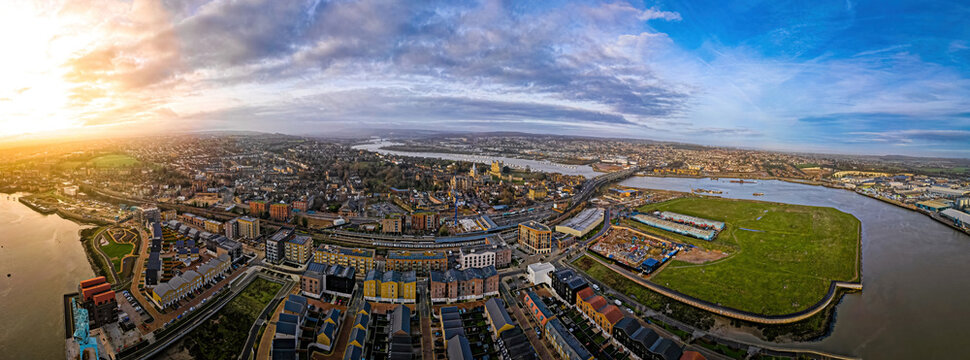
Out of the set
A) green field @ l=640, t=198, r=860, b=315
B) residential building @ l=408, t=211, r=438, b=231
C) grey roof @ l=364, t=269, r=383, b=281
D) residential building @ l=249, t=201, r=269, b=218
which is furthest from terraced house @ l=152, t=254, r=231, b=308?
green field @ l=640, t=198, r=860, b=315

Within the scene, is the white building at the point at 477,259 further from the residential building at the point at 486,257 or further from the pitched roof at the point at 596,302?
the pitched roof at the point at 596,302

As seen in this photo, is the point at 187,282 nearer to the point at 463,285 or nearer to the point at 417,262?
the point at 417,262

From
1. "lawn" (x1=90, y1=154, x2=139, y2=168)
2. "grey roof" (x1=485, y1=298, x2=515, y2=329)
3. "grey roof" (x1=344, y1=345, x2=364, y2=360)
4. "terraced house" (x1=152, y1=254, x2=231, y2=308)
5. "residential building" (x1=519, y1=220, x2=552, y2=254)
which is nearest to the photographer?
"grey roof" (x1=344, y1=345, x2=364, y2=360)

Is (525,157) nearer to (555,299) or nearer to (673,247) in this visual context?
(673,247)

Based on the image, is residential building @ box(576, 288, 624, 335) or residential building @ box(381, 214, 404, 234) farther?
residential building @ box(381, 214, 404, 234)

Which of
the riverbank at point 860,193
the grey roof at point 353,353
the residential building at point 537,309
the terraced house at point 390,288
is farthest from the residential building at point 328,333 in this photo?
the riverbank at point 860,193

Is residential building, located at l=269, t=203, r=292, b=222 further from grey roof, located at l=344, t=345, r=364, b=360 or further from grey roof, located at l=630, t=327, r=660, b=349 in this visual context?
grey roof, located at l=630, t=327, r=660, b=349
